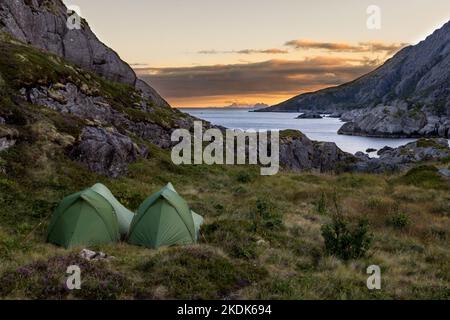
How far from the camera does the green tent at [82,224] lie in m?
14.4

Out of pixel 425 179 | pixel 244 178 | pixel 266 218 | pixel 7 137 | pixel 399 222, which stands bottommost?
pixel 399 222

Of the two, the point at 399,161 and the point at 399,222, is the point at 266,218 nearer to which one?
the point at 399,222

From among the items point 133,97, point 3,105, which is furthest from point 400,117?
point 3,105

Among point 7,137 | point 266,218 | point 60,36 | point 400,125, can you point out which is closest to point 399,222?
point 266,218

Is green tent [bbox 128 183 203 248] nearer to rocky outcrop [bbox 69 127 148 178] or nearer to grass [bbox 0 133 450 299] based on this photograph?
grass [bbox 0 133 450 299]

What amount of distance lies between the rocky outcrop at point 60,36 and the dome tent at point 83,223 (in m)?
42.0

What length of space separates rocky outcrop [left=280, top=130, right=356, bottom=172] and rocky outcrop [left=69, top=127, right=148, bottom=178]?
28077 millimetres

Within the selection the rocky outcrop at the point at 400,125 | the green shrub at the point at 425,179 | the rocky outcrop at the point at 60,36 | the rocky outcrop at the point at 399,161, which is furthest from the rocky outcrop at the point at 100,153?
the rocky outcrop at the point at 400,125

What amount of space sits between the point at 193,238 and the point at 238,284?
415cm

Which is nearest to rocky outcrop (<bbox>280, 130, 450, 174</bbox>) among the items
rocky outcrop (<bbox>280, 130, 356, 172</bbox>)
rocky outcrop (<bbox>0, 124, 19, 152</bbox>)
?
rocky outcrop (<bbox>280, 130, 356, 172</bbox>)

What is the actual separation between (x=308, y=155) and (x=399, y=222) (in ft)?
125

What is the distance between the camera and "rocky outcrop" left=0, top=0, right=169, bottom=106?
5184 cm

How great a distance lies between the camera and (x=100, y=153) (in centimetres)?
2497

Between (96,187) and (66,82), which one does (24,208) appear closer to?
(96,187)
